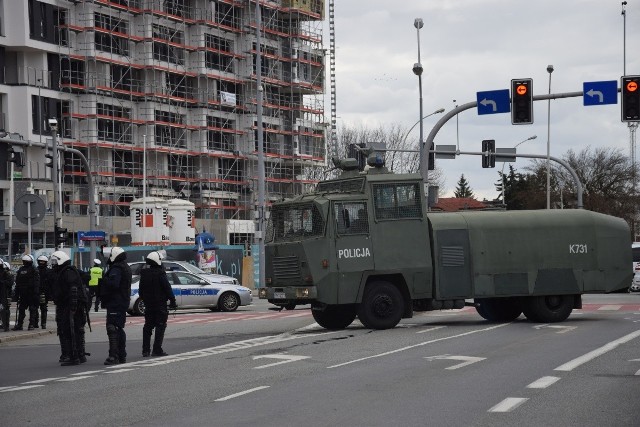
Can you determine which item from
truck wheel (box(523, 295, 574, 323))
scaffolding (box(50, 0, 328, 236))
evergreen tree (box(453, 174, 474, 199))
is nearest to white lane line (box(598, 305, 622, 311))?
truck wheel (box(523, 295, 574, 323))

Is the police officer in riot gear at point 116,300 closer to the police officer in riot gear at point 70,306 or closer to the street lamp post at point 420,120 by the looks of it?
the police officer in riot gear at point 70,306

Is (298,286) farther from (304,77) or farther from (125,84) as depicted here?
(304,77)

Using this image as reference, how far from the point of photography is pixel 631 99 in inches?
1227

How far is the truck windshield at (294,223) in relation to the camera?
26844 mm

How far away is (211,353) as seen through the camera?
2173 centimetres

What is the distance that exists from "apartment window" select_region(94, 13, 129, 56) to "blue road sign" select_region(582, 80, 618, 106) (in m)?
52.9

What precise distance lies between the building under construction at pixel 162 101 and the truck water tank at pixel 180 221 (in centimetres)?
611

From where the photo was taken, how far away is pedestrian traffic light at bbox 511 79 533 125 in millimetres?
31953

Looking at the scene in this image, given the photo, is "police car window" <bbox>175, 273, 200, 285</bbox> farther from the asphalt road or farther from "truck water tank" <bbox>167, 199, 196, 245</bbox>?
"truck water tank" <bbox>167, 199, 196, 245</bbox>

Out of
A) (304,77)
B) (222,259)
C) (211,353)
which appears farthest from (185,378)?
(304,77)

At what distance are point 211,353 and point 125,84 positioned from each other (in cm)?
6538

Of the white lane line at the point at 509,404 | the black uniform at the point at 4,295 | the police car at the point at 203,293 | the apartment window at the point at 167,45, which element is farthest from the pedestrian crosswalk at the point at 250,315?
the apartment window at the point at 167,45

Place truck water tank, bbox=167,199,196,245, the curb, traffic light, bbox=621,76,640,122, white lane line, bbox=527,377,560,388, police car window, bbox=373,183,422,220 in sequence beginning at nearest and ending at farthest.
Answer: white lane line, bbox=527,377,560,388
police car window, bbox=373,183,422,220
the curb
traffic light, bbox=621,76,640,122
truck water tank, bbox=167,199,196,245

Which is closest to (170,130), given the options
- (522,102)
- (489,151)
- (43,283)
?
(489,151)
